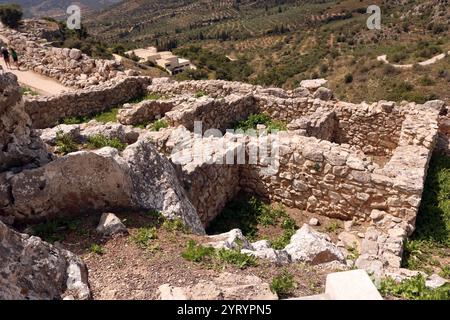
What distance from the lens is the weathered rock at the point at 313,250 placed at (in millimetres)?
5786

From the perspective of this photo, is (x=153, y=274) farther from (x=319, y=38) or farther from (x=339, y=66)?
(x=319, y=38)

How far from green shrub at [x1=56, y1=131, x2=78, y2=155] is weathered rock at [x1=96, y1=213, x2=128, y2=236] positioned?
7.17 ft

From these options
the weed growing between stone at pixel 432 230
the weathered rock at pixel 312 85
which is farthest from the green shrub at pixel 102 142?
the weathered rock at pixel 312 85

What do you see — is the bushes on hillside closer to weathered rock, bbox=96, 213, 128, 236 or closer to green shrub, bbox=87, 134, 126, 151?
green shrub, bbox=87, 134, 126, 151

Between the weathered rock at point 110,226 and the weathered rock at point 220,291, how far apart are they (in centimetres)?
142

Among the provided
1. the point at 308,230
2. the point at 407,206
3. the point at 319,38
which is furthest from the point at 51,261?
the point at 319,38

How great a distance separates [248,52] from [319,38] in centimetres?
1024

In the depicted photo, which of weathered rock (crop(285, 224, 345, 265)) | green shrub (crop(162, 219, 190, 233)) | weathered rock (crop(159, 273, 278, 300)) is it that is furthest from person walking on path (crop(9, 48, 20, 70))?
weathered rock (crop(159, 273, 278, 300))

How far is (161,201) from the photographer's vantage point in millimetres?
6195

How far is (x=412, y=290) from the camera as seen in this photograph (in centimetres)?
439

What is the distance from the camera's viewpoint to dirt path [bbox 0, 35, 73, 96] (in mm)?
16364

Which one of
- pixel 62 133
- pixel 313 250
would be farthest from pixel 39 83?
pixel 313 250

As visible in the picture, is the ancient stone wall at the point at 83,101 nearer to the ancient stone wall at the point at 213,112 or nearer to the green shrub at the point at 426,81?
the ancient stone wall at the point at 213,112

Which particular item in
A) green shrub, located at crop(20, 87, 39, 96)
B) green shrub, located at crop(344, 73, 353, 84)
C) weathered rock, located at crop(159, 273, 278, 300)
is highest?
green shrub, located at crop(20, 87, 39, 96)
